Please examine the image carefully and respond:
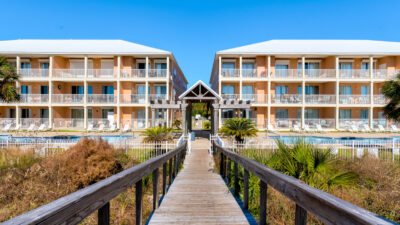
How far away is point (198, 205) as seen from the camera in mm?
4070

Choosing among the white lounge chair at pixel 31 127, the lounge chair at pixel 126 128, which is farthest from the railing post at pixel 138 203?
the white lounge chair at pixel 31 127

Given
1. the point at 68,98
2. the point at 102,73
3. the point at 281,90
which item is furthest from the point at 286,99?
the point at 68,98

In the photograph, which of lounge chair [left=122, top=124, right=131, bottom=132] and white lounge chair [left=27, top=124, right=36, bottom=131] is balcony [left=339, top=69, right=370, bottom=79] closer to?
lounge chair [left=122, top=124, right=131, bottom=132]

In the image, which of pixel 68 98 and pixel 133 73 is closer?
pixel 68 98

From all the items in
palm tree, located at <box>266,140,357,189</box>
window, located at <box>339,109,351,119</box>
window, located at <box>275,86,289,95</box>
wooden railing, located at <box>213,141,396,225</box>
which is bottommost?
palm tree, located at <box>266,140,357,189</box>

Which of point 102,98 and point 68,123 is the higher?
point 102,98

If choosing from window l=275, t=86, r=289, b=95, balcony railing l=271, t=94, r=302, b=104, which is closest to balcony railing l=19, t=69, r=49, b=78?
balcony railing l=271, t=94, r=302, b=104

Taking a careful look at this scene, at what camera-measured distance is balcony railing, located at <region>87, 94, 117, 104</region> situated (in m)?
24.2

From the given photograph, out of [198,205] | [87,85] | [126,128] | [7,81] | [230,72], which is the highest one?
[230,72]

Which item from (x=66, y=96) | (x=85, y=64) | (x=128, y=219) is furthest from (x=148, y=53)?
(x=128, y=219)

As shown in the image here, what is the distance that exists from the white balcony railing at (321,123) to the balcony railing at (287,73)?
19.1 ft

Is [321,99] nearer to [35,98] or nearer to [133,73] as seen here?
[133,73]

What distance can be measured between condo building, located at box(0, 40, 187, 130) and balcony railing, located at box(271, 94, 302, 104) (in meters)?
13.6

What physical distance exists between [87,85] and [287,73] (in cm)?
2557
